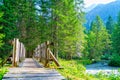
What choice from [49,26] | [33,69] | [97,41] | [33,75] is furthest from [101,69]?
[97,41]

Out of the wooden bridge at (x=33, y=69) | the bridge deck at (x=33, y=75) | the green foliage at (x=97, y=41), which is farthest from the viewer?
the green foliage at (x=97, y=41)

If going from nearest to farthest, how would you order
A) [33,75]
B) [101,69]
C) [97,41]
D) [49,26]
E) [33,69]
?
[33,75], [33,69], [101,69], [49,26], [97,41]

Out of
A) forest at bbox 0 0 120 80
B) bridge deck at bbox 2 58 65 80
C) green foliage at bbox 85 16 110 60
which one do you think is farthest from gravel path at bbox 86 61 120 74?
green foliage at bbox 85 16 110 60

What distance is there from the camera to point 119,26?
5950 centimetres

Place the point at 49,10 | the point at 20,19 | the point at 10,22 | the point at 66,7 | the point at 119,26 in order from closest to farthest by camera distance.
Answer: the point at 10,22, the point at 66,7, the point at 49,10, the point at 20,19, the point at 119,26

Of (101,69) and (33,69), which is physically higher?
(33,69)

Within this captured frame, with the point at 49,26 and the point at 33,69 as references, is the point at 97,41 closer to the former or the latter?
the point at 49,26

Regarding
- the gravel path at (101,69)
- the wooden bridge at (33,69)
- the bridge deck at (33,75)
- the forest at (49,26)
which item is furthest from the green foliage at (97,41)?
the bridge deck at (33,75)

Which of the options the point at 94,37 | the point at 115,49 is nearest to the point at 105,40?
the point at 94,37

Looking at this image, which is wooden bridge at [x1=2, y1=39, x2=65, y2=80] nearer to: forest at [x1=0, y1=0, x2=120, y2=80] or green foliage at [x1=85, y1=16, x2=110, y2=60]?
forest at [x1=0, y1=0, x2=120, y2=80]

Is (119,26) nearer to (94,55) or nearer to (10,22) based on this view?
(94,55)

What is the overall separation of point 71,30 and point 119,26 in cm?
2007

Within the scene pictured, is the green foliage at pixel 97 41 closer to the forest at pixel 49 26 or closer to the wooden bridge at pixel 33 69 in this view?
the forest at pixel 49 26

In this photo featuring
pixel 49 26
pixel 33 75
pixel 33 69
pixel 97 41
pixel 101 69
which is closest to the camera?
pixel 33 75
